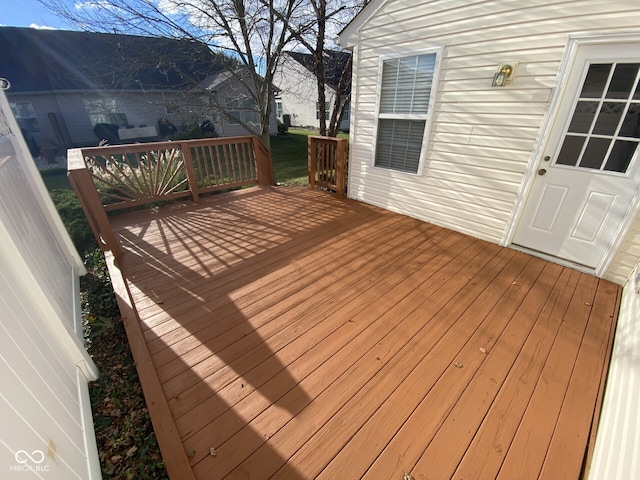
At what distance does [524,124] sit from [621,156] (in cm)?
79

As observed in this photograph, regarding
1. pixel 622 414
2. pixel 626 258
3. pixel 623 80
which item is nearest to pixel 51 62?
pixel 623 80

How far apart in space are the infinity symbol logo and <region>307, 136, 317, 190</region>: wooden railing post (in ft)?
15.2

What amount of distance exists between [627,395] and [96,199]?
403 centimetres

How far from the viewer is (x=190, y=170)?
4.33m

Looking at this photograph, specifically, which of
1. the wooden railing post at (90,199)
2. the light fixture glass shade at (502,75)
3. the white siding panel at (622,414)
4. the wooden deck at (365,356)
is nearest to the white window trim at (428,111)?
the light fixture glass shade at (502,75)

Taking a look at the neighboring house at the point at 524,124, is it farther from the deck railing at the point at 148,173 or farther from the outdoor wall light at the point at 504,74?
the deck railing at the point at 148,173

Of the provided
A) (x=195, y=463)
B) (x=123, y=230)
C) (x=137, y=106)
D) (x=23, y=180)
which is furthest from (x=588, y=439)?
(x=137, y=106)

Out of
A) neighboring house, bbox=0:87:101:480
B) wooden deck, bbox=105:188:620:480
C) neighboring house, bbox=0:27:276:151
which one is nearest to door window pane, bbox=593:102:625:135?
wooden deck, bbox=105:188:620:480

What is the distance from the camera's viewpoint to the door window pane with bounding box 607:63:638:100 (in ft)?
7.03

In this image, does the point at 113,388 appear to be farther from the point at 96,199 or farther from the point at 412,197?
the point at 412,197

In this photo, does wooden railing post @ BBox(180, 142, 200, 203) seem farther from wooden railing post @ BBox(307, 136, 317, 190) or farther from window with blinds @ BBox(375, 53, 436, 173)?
window with blinds @ BBox(375, 53, 436, 173)

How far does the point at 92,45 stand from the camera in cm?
1070

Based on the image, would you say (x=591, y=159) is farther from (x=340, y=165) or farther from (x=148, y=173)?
(x=148, y=173)

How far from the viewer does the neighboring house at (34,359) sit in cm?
81
